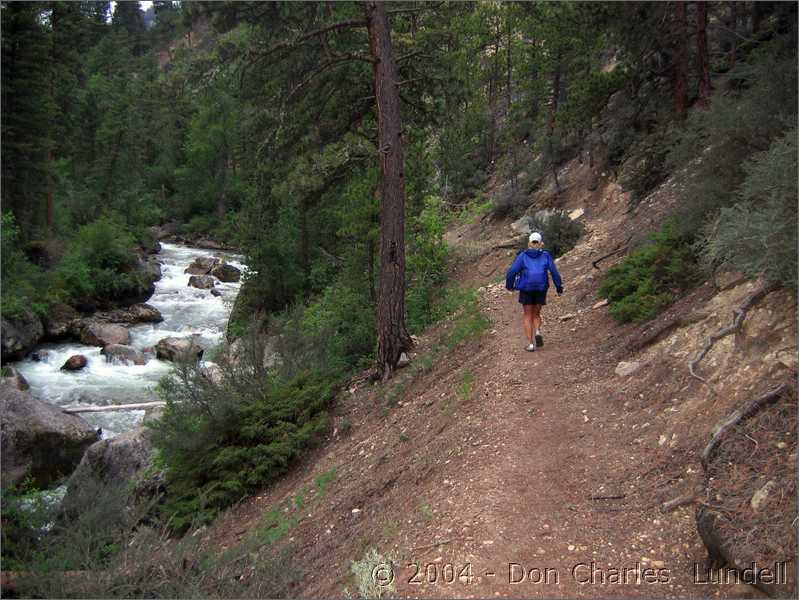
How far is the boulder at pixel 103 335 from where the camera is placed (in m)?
21.7

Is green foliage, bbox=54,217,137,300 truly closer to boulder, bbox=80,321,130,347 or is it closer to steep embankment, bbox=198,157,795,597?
boulder, bbox=80,321,130,347

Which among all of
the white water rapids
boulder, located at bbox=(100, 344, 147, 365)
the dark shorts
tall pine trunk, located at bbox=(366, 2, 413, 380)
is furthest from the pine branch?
boulder, located at bbox=(100, 344, 147, 365)

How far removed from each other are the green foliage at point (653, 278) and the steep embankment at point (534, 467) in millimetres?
353

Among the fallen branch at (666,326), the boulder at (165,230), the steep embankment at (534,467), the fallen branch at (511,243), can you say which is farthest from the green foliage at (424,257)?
the boulder at (165,230)

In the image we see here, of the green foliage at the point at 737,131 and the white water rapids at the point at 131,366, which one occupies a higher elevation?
the green foliage at the point at 737,131

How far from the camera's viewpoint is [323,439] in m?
9.78

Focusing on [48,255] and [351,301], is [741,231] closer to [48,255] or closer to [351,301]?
[351,301]

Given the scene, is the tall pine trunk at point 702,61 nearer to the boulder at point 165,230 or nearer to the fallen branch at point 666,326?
the fallen branch at point 666,326

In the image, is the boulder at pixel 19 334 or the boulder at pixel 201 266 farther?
the boulder at pixel 201 266

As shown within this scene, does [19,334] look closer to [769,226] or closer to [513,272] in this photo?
[513,272]

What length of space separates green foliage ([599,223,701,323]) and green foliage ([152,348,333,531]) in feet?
15.9

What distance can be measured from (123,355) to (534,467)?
17.4 m

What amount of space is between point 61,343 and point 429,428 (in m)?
18.7

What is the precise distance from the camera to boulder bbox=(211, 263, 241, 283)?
33062 millimetres
